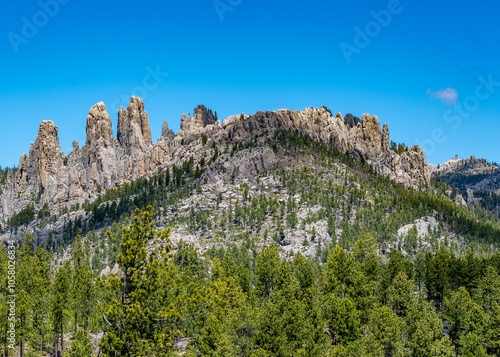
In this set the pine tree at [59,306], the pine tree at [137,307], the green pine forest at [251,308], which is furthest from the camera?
the pine tree at [59,306]

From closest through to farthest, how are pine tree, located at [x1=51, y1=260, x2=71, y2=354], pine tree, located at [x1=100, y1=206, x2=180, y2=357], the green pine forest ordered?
pine tree, located at [x1=100, y1=206, x2=180, y2=357] < the green pine forest < pine tree, located at [x1=51, y1=260, x2=71, y2=354]

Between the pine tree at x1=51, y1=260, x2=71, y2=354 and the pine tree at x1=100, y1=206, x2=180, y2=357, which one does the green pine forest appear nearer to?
the pine tree at x1=100, y1=206, x2=180, y2=357

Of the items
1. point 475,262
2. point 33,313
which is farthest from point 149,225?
point 475,262

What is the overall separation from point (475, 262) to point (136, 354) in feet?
267

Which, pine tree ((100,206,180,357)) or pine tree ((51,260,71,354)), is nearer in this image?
pine tree ((100,206,180,357))

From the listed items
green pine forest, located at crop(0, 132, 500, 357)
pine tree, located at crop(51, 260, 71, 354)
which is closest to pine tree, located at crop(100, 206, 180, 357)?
green pine forest, located at crop(0, 132, 500, 357)

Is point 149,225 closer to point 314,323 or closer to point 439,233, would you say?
point 314,323

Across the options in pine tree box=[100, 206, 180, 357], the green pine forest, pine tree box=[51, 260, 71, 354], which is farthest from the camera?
pine tree box=[51, 260, 71, 354]

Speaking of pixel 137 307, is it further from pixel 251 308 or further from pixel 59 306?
pixel 59 306

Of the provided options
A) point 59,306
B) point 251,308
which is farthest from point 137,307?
point 59,306

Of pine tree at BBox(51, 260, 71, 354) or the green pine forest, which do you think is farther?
pine tree at BBox(51, 260, 71, 354)

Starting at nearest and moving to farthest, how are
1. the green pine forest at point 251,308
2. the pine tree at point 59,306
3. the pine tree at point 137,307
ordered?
the pine tree at point 137,307 < the green pine forest at point 251,308 < the pine tree at point 59,306

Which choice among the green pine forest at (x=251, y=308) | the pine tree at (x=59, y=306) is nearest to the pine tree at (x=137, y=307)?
the green pine forest at (x=251, y=308)

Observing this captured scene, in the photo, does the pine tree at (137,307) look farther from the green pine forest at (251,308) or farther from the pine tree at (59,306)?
the pine tree at (59,306)
